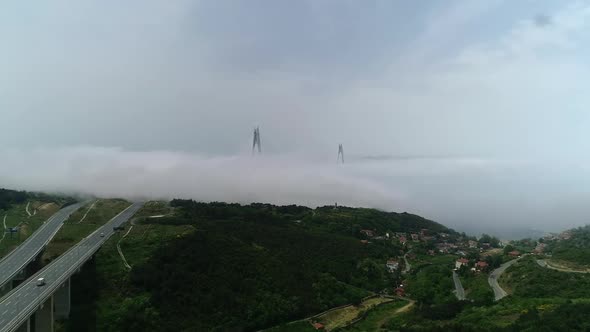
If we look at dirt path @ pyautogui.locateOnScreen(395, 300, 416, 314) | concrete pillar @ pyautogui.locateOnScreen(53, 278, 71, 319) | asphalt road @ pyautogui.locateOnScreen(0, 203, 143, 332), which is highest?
asphalt road @ pyautogui.locateOnScreen(0, 203, 143, 332)

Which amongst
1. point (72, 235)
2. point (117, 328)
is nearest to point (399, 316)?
point (117, 328)

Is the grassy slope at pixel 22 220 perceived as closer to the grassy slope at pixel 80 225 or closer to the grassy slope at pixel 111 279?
the grassy slope at pixel 80 225

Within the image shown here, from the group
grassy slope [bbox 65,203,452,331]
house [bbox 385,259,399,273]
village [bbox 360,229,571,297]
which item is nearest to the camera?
grassy slope [bbox 65,203,452,331]

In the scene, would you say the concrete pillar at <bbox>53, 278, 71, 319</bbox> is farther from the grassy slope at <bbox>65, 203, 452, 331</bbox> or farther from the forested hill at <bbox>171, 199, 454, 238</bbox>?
the forested hill at <bbox>171, 199, 454, 238</bbox>

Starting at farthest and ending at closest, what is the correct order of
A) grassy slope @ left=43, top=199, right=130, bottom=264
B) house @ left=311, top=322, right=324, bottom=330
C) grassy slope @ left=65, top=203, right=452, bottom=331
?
grassy slope @ left=43, top=199, right=130, bottom=264 → house @ left=311, top=322, right=324, bottom=330 → grassy slope @ left=65, top=203, right=452, bottom=331

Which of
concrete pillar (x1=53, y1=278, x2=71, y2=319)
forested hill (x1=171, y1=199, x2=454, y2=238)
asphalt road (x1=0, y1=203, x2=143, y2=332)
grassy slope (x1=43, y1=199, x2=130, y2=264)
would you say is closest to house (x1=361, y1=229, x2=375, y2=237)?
forested hill (x1=171, y1=199, x2=454, y2=238)

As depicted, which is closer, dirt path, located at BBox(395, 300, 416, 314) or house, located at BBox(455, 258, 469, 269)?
dirt path, located at BBox(395, 300, 416, 314)

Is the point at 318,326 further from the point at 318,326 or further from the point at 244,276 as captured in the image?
the point at 244,276
